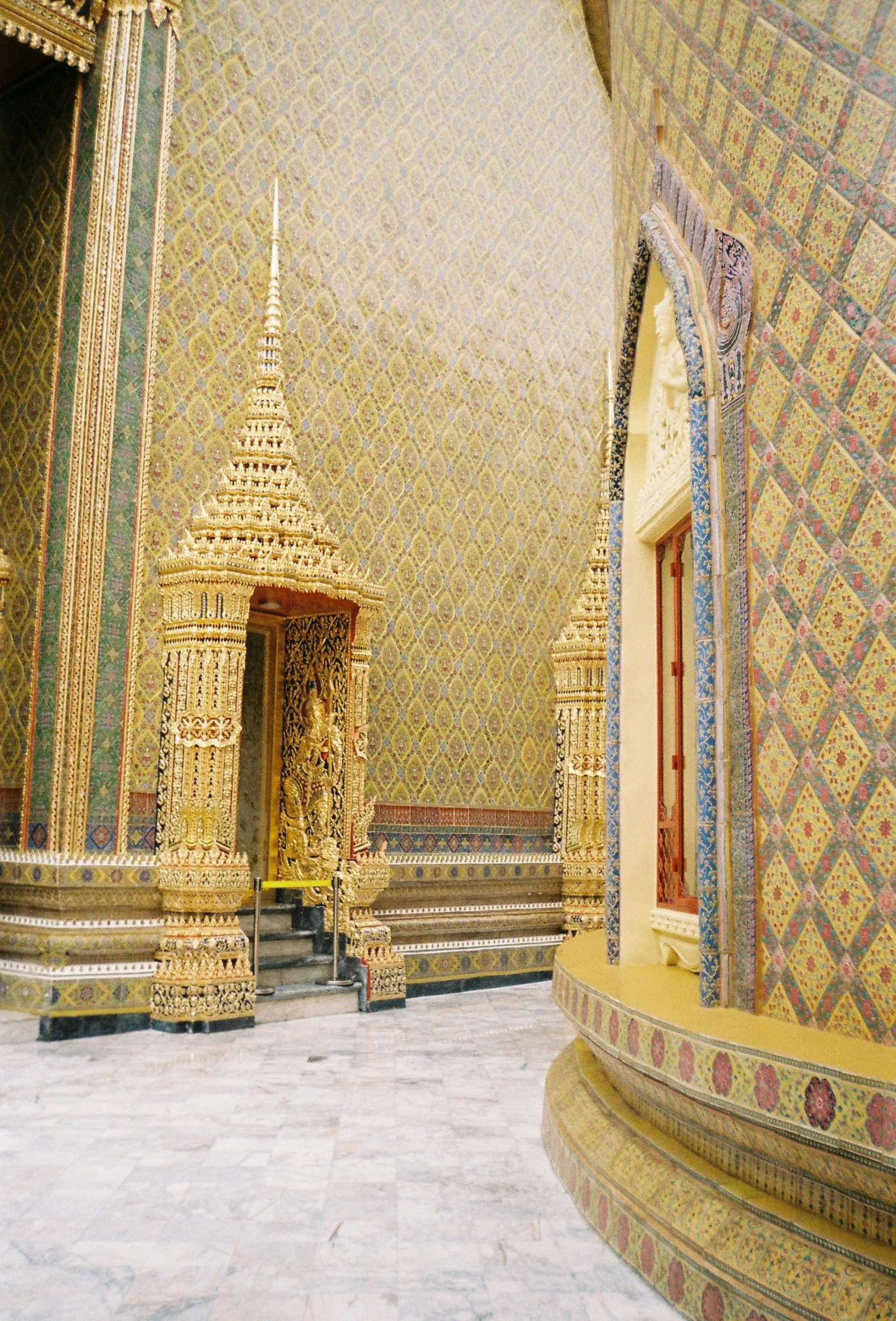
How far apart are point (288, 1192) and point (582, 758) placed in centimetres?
566

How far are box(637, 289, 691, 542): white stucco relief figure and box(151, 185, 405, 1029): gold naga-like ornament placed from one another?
9.15ft

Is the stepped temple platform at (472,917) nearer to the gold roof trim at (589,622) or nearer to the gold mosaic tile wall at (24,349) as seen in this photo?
the gold roof trim at (589,622)

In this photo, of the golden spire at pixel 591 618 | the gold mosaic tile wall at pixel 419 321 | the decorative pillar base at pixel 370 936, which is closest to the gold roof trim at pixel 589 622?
the golden spire at pixel 591 618

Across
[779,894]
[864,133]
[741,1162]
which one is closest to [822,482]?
[864,133]

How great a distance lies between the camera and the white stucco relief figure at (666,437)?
165 inches

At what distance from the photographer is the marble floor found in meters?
2.66

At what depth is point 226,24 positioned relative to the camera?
7.73 meters

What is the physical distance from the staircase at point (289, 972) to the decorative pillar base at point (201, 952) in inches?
10.2

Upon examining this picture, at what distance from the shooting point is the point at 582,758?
29.0ft

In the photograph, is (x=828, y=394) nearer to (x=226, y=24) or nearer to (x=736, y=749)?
(x=736, y=749)

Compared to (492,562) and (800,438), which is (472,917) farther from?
(800,438)

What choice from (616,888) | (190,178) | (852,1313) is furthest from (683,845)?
(190,178)

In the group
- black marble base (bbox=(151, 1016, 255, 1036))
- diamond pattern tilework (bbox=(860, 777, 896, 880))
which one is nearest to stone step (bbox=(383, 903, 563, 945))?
black marble base (bbox=(151, 1016, 255, 1036))

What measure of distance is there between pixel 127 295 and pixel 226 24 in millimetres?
2289
